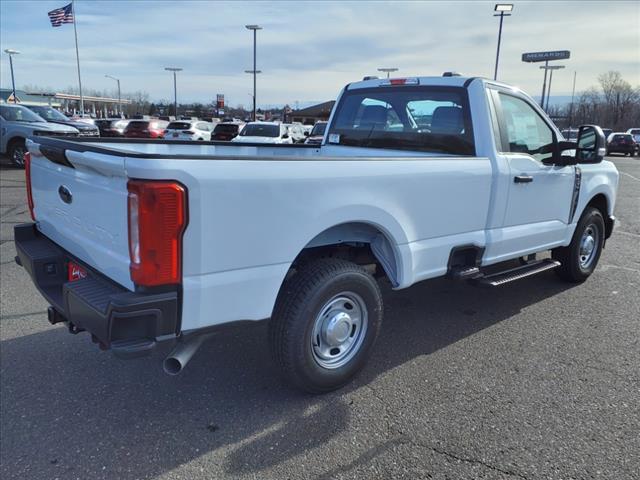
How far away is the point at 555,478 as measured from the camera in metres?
2.59

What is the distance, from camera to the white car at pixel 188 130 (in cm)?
2267

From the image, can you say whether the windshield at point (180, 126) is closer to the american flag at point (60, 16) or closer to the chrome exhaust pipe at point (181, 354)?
the american flag at point (60, 16)

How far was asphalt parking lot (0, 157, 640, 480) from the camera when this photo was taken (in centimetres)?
266

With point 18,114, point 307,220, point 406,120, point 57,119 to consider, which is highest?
point 406,120

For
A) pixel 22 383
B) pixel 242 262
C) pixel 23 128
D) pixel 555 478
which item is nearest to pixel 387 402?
pixel 555 478

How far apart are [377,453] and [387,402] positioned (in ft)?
1.71

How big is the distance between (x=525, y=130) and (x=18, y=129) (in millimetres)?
14974

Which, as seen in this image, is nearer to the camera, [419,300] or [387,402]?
[387,402]

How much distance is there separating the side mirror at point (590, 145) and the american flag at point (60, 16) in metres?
37.5

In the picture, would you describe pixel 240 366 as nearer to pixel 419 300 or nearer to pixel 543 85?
pixel 419 300

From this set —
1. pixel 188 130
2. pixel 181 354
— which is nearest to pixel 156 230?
pixel 181 354

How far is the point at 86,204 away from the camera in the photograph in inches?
110

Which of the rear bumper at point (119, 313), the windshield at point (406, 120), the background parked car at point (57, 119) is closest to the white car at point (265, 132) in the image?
the background parked car at point (57, 119)

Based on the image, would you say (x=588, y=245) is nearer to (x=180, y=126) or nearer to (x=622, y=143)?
(x=180, y=126)
